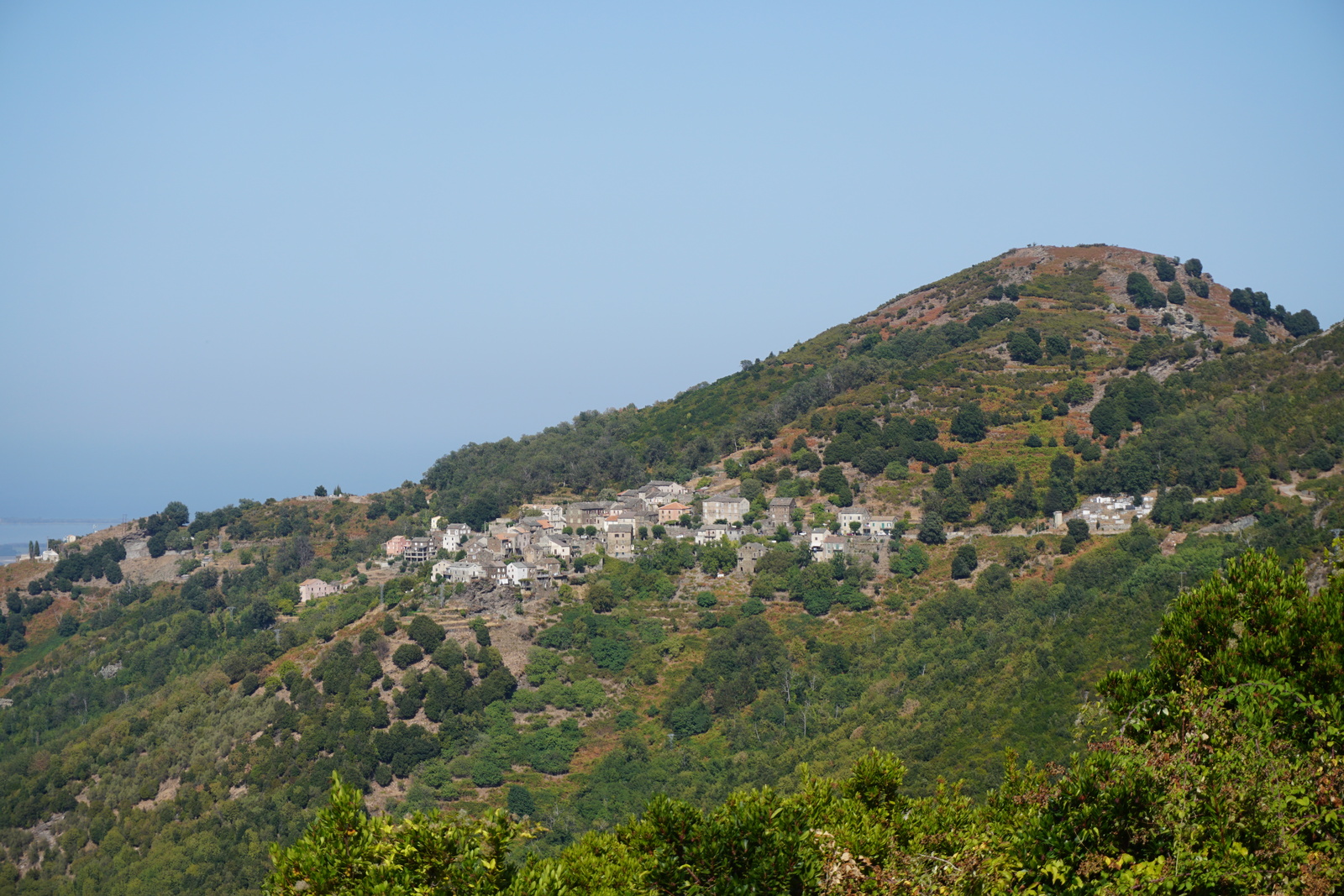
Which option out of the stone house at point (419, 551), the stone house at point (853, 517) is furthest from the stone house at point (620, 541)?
the stone house at point (419, 551)

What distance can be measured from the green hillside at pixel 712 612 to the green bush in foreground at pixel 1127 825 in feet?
64.1

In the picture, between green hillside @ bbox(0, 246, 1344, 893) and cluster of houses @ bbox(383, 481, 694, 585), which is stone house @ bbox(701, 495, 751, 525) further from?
cluster of houses @ bbox(383, 481, 694, 585)

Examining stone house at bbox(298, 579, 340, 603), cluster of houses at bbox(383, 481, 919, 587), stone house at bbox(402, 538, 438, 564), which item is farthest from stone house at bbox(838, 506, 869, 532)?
stone house at bbox(298, 579, 340, 603)

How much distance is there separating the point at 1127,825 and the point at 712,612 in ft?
169

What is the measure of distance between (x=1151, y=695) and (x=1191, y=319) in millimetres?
91042

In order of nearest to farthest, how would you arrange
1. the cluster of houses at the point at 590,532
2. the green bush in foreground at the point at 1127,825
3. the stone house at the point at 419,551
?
1. the green bush in foreground at the point at 1127,825
2. the cluster of houses at the point at 590,532
3. the stone house at the point at 419,551

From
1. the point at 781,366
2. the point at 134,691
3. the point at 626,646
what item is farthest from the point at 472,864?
the point at 781,366

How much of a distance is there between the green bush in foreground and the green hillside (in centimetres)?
1954

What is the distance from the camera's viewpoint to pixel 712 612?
202ft

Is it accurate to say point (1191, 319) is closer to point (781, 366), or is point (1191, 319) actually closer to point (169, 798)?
point (781, 366)

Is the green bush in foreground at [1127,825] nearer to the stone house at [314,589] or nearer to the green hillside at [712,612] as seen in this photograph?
the green hillside at [712,612]

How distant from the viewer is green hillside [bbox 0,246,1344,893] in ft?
150

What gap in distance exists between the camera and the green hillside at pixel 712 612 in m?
45.6

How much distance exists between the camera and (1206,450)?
64.4 meters
